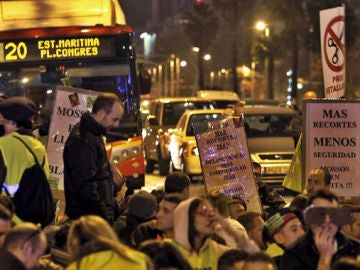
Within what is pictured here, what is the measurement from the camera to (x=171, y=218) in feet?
22.5

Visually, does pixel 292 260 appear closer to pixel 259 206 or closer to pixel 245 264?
pixel 245 264

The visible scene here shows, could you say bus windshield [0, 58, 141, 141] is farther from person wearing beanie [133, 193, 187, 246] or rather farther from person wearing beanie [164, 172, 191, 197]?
person wearing beanie [133, 193, 187, 246]

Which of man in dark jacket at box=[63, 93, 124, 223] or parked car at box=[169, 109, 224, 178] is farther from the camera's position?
parked car at box=[169, 109, 224, 178]

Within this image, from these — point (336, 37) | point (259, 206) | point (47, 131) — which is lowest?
point (259, 206)

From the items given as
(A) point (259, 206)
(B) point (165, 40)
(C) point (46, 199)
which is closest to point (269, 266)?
(C) point (46, 199)

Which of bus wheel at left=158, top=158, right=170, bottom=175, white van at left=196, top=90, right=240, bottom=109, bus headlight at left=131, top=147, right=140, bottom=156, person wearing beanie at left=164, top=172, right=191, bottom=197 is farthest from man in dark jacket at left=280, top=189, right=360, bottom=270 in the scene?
white van at left=196, top=90, right=240, bottom=109

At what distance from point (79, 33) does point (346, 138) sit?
6.42 meters

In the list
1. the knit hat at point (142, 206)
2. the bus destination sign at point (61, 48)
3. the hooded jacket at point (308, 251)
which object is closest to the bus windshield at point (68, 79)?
the bus destination sign at point (61, 48)

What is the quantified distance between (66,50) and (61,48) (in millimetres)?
94

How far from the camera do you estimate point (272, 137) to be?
2042 centimetres

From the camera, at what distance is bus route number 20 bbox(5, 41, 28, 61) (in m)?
16.5

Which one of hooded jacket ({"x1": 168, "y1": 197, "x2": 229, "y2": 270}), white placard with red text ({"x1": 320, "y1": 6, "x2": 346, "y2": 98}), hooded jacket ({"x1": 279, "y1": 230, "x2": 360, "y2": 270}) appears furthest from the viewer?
white placard with red text ({"x1": 320, "y1": 6, "x2": 346, "y2": 98})

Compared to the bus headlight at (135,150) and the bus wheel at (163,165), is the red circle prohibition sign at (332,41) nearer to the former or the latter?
the bus headlight at (135,150)

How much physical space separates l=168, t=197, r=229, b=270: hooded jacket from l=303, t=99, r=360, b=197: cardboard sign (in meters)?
5.32
